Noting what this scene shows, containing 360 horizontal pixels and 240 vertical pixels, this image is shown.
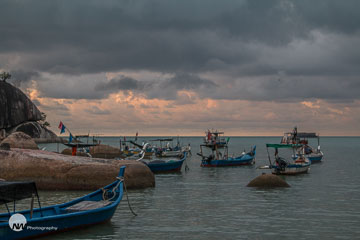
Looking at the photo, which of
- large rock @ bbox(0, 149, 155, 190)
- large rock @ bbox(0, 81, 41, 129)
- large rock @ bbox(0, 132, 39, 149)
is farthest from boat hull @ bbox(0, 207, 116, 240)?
large rock @ bbox(0, 81, 41, 129)

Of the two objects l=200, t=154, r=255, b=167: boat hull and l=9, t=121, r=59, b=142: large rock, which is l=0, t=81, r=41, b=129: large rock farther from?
l=200, t=154, r=255, b=167: boat hull

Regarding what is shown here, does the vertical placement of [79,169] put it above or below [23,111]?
below

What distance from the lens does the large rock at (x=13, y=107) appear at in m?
110

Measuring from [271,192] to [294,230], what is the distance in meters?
9.79

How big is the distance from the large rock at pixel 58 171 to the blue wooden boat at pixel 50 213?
6.49m

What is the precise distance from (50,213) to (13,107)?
10397 cm

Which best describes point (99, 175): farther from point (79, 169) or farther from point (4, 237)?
point (4, 237)

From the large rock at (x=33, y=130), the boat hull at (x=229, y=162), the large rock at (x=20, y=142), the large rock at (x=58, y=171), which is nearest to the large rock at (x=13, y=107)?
the large rock at (x=33, y=130)

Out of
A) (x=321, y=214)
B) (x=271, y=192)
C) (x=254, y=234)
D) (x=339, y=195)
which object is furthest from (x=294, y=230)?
(x=339, y=195)

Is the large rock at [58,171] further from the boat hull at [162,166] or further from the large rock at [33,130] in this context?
the large rock at [33,130]

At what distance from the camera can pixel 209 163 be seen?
51.5 metres

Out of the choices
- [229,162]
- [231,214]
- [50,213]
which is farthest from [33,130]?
[50,213]

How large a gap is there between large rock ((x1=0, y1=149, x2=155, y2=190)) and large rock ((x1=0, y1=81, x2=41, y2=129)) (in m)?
89.4

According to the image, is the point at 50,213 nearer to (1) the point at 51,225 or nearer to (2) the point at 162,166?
(1) the point at 51,225
